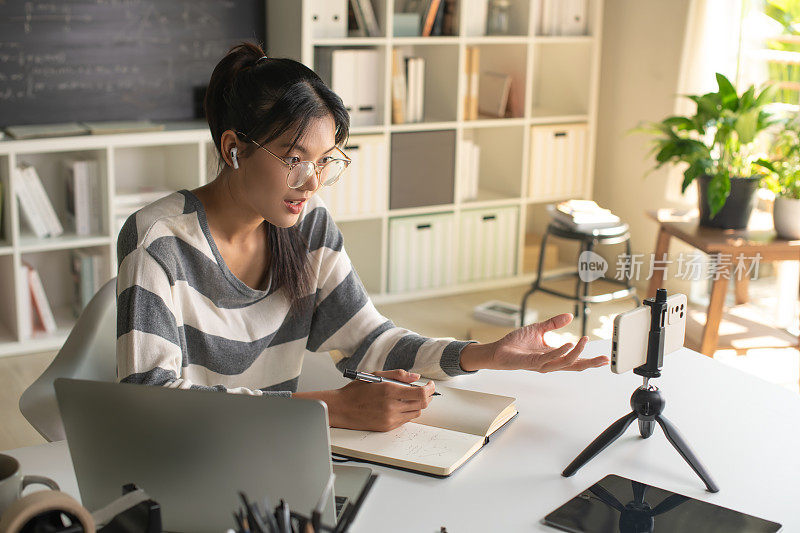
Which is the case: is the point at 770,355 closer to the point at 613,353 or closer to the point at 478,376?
the point at 478,376

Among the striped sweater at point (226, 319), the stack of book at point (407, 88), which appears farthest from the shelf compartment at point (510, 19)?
the striped sweater at point (226, 319)

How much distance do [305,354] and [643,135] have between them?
2918 millimetres

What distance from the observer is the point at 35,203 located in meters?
3.27

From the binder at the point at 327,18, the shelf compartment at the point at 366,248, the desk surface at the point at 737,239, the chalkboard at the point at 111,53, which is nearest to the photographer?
the desk surface at the point at 737,239

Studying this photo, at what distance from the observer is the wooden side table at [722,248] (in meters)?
2.84

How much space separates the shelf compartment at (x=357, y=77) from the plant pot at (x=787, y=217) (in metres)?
1.64

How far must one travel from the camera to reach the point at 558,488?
3.87 ft

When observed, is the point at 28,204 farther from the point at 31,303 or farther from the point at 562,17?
the point at 562,17

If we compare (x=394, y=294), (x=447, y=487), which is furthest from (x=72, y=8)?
(x=447, y=487)

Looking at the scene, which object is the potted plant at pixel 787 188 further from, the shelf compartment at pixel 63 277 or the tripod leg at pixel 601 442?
the shelf compartment at pixel 63 277

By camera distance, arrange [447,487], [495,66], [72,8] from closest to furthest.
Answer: [447,487], [72,8], [495,66]

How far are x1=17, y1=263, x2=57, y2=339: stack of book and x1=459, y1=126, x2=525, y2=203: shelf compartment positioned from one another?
1836 mm

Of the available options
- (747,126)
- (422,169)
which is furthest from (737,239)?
(422,169)

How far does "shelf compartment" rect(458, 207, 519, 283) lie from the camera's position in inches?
165
